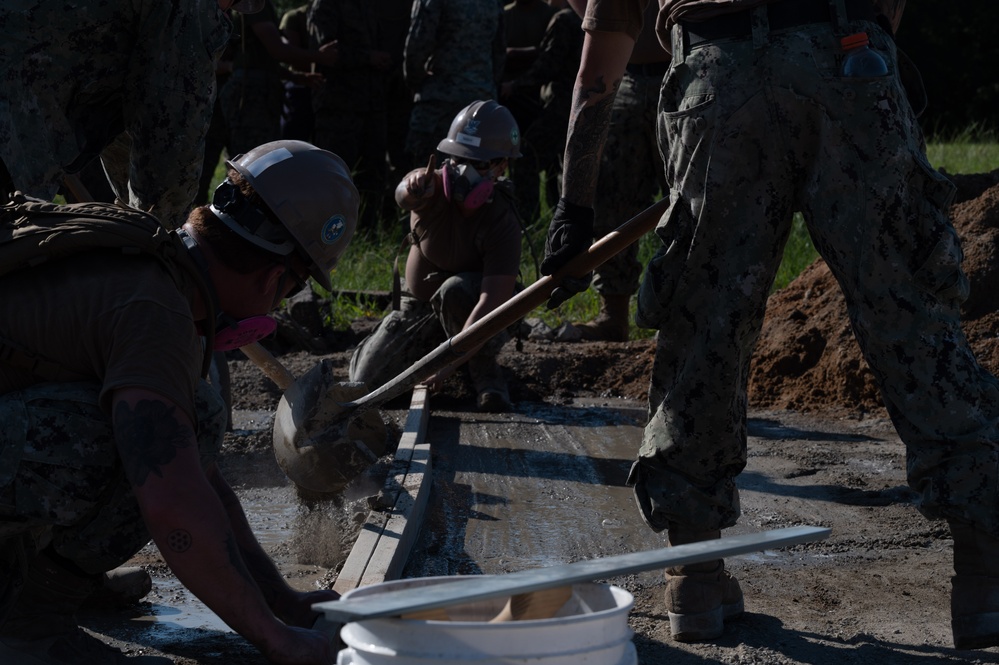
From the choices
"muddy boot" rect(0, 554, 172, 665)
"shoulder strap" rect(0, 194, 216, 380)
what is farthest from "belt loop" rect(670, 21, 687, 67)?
"muddy boot" rect(0, 554, 172, 665)

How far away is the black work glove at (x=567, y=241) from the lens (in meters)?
3.57

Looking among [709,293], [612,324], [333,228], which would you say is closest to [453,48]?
Result: [612,324]

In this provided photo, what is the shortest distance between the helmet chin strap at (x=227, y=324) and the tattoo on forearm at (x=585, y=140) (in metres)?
1.18

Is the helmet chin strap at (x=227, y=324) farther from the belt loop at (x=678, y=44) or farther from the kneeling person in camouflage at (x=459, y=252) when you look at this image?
the kneeling person in camouflage at (x=459, y=252)

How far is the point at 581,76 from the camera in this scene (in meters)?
3.55

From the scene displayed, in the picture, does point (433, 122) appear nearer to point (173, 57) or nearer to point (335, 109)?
point (335, 109)

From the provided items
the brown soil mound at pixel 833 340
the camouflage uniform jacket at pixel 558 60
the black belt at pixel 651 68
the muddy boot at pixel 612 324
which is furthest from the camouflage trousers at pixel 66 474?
the camouflage uniform jacket at pixel 558 60

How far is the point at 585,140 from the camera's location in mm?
3559

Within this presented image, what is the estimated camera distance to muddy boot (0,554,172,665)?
2645mm

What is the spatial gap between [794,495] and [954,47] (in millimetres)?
22360

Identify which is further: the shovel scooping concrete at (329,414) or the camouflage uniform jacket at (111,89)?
the shovel scooping concrete at (329,414)

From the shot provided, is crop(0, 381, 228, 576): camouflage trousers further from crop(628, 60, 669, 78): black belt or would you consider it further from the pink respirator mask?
crop(628, 60, 669, 78): black belt

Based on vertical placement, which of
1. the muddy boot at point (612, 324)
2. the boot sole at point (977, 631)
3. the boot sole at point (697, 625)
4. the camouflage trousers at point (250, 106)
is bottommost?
the boot sole at point (697, 625)

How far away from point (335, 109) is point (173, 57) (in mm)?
6191
